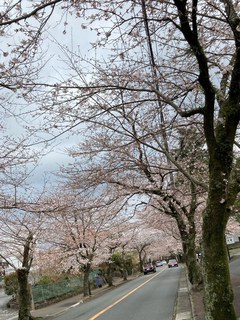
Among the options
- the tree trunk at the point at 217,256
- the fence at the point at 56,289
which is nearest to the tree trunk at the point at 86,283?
the fence at the point at 56,289

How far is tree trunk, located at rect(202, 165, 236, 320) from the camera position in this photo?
5969 mm

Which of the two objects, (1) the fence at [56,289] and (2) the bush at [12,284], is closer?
(1) the fence at [56,289]

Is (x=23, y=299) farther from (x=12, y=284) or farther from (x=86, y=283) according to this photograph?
(x=12, y=284)

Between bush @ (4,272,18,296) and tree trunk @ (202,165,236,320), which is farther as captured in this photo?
bush @ (4,272,18,296)

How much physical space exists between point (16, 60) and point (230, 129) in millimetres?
3419

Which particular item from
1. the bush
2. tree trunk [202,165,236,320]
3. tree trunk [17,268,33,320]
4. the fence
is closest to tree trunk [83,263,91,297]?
the fence

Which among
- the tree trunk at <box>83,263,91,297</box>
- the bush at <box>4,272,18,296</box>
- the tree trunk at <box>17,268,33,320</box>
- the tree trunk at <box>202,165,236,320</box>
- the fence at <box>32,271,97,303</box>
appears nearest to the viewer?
the tree trunk at <box>202,165,236,320</box>

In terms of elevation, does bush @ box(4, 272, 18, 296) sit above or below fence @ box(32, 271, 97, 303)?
above

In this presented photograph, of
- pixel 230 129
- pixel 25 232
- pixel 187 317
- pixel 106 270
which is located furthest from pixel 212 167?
pixel 106 270

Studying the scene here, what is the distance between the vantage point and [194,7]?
5.21 m

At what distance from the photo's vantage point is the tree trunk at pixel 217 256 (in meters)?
5.97

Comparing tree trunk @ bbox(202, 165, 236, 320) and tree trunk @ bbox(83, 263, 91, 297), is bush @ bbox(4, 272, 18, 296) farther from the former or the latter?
tree trunk @ bbox(202, 165, 236, 320)

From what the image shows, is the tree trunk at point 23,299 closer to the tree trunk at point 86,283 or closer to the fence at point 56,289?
the fence at point 56,289

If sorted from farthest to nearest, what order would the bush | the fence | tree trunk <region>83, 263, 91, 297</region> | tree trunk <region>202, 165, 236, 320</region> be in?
the bush, tree trunk <region>83, 263, 91, 297</region>, the fence, tree trunk <region>202, 165, 236, 320</region>
